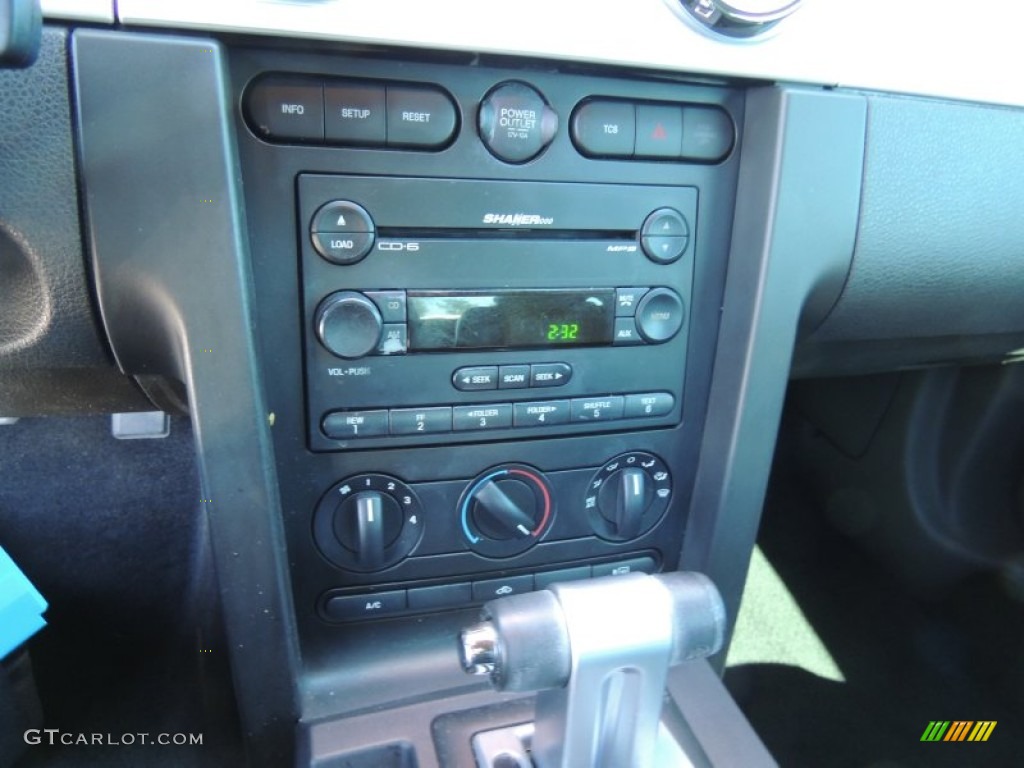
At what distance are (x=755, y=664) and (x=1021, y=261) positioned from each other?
30.3 inches

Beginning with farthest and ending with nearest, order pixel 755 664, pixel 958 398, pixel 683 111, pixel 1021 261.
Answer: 1. pixel 755 664
2. pixel 958 398
3. pixel 1021 261
4. pixel 683 111

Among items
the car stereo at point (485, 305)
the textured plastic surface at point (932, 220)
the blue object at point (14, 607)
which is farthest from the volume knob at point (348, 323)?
the blue object at point (14, 607)

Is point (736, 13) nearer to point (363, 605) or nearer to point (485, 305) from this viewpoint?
point (485, 305)

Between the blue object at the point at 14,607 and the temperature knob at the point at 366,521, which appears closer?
the temperature knob at the point at 366,521

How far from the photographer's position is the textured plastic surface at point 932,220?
63 cm

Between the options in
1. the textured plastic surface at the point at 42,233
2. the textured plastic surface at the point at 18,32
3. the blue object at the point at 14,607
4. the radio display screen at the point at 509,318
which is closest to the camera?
the textured plastic surface at the point at 18,32

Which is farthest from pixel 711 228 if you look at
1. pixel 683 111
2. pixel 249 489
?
pixel 249 489

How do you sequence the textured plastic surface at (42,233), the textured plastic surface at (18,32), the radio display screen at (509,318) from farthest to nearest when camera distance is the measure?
1. the radio display screen at (509,318)
2. the textured plastic surface at (42,233)
3. the textured plastic surface at (18,32)

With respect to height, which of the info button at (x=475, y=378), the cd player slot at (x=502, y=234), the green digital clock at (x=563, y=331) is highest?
the cd player slot at (x=502, y=234)

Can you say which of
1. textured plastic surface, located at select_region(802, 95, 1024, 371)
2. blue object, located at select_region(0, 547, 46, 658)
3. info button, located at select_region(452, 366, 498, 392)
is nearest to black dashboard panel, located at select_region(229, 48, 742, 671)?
info button, located at select_region(452, 366, 498, 392)

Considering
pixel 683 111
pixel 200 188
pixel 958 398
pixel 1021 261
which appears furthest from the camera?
pixel 958 398

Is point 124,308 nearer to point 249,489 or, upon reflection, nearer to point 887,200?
point 249,489

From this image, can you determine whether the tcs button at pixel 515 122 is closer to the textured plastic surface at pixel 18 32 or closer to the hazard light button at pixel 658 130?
the hazard light button at pixel 658 130

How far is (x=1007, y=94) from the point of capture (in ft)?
2.20
